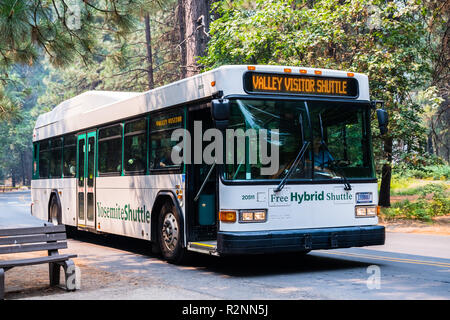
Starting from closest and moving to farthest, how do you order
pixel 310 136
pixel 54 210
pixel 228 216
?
pixel 228 216
pixel 310 136
pixel 54 210

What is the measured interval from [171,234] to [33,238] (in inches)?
118

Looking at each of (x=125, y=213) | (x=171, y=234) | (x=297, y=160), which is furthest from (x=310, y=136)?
(x=125, y=213)

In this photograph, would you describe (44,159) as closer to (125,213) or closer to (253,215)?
(125,213)

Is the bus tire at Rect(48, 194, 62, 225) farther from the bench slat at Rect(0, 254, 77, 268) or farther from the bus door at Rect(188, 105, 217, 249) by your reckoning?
the bench slat at Rect(0, 254, 77, 268)

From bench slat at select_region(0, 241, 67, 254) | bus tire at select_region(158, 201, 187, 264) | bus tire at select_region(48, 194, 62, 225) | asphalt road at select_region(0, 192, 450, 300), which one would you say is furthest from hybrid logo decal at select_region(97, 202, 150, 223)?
bench slat at select_region(0, 241, 67, 254)

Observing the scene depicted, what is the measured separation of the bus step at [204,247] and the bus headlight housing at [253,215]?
662 millimetres

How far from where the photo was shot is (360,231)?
9.41 metres

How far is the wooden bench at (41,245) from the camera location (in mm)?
7668

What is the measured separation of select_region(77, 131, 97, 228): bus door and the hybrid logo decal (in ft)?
1.94

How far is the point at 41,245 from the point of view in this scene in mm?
7953

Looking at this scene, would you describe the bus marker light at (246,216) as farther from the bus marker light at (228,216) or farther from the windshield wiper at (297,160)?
the windshield wiper at (297,160)
